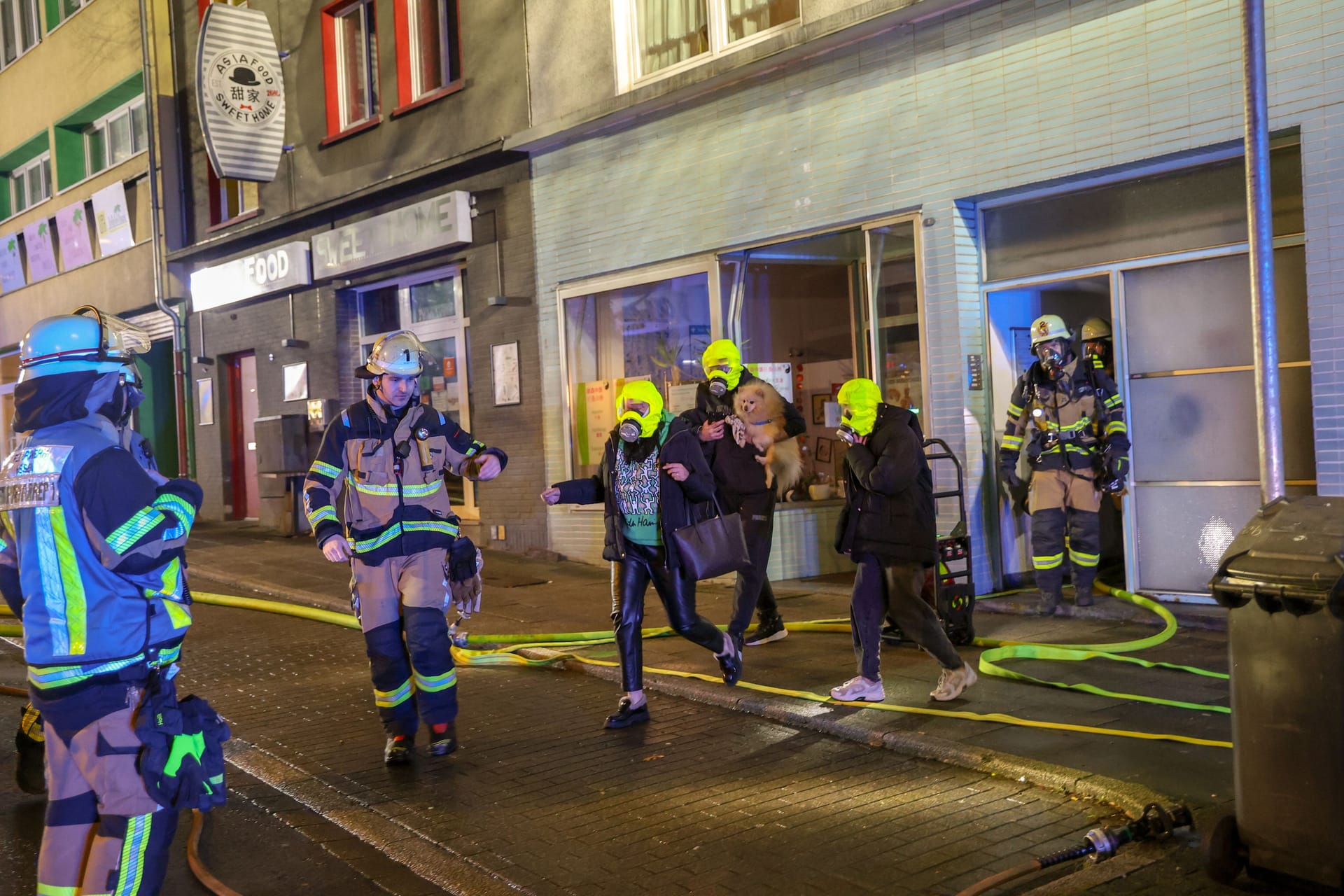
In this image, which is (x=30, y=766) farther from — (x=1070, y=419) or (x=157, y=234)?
(x=157, y=234)

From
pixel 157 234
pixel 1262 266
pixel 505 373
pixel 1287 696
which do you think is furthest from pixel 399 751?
pixel 157 234

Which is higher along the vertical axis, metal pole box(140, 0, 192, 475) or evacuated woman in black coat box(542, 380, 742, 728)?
metal pole box(140, 0, 192, 475)

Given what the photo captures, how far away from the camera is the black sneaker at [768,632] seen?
8.59 metres

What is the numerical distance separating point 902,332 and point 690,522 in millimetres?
4544

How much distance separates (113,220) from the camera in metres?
21.9

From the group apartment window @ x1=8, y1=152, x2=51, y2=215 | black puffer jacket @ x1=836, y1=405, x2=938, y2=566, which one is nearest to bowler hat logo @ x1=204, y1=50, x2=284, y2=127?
apartment window @ x1=8, y1=152, x2=51, y2=215

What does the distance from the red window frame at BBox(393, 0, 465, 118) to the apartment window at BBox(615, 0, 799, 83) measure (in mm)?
3339

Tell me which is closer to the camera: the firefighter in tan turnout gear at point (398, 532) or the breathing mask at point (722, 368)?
the firefighter in tan turnout gear at point (398, 532)

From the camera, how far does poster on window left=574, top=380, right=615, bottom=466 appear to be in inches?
521

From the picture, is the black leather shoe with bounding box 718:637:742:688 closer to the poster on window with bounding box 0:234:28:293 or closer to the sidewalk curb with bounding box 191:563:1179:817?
the sidewalk curb with bounding box 191:563:1179:817

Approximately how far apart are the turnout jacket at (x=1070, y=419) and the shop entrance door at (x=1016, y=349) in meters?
0.62

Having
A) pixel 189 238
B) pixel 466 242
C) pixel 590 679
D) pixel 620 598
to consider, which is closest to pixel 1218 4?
pixel 620 598

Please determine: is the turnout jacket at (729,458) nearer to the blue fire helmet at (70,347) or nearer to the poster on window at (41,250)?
the blue fire helmet at (70,347)

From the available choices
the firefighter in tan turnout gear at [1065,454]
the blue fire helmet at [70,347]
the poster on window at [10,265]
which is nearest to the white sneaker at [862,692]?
the firefighter in tan turnout gear at [1065,454]
